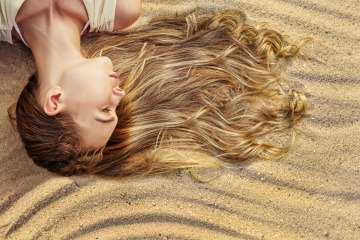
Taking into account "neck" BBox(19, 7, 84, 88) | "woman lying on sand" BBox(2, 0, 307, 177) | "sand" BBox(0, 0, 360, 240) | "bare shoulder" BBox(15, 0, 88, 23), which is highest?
"bare shoulder" BBox(15, 0, 88, 23)

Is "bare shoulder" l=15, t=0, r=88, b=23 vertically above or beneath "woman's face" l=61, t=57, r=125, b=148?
above

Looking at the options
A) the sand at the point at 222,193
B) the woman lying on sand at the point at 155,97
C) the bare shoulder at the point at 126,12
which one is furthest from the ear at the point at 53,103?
the bare shoulder at the point at 126,12

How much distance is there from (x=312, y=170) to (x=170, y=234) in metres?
0.68

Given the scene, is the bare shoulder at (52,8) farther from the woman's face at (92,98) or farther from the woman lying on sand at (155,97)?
the woman's face at (92,98)

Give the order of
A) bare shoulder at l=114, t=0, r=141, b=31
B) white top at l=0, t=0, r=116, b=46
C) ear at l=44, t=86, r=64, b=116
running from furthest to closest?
bare shoulder at l=114, t=0, r=141, b=31, white top at l=0, t=0, r=116, b=46, ear at l=44, t=86, r=64, b=116

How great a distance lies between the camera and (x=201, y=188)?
2840mm

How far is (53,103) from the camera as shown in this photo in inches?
101

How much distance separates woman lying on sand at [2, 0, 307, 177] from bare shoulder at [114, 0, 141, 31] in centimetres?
11

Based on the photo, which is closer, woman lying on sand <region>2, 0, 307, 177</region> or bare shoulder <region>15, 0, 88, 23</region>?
woman lying on sand <region>2, 0, 307, 177</region>

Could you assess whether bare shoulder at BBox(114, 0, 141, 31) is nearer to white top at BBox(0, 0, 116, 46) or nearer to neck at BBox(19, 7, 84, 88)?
white top at BBox(0, 0, 116, 46)

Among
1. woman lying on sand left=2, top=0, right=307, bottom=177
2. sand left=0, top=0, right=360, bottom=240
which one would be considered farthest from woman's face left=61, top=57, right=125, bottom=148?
sand left=0, top=0, right=360, bottom=240

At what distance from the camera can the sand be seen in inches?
108

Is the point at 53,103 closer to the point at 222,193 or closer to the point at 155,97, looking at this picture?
the point at 155,97

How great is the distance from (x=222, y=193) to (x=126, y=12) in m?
0.89
